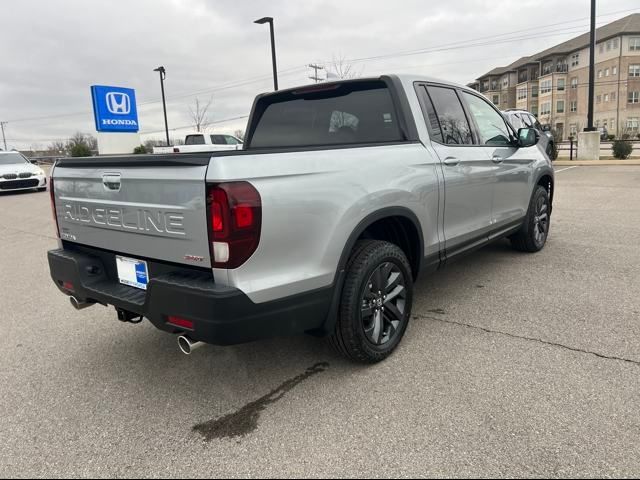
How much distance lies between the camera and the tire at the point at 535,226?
212 inches

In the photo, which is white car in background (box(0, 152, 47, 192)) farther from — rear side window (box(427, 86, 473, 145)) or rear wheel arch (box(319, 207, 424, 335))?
rear wheel arch (box(319, 207, 424, 335))

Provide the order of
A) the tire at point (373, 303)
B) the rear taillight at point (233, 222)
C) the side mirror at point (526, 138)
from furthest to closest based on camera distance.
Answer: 1. the side mirror at point (526, 138)
2. the tire at point (373, 303)
3. the rear taillight at point (233, 222)

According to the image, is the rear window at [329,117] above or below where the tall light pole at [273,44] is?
below

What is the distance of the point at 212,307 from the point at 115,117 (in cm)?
1693

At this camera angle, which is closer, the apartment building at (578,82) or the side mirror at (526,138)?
the side mirror at (526,138)

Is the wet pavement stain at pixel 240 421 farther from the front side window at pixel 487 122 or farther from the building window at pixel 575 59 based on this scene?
the building window at pixel 575 59

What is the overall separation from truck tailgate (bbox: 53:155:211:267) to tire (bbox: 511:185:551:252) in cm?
412

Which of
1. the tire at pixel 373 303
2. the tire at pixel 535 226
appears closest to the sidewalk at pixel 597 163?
the tire at pixel 535 226

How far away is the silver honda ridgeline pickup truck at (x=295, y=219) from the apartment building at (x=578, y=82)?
170 ft

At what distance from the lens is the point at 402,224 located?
3.37 metres

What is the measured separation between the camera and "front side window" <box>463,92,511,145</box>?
4416 mm

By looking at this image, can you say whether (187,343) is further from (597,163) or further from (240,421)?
(597,163)

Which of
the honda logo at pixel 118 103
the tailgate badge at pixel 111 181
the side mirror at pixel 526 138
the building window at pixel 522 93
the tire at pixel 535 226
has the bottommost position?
the tire at pixel 535 226

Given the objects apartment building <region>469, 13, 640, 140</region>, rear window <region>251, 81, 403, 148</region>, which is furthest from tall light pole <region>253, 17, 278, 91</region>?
apartment building <region>469, 13, 640, 140</region>
